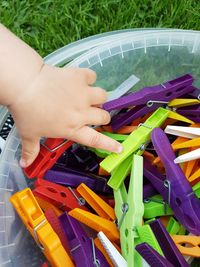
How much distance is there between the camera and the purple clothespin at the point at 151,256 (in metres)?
0.82

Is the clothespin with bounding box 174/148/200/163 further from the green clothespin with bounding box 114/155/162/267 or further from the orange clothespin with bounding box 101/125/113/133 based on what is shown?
the orange clothespin with bounding box 101/125/113/133

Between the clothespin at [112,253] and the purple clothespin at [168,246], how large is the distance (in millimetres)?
69

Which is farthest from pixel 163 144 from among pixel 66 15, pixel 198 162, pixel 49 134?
pixel 66 15

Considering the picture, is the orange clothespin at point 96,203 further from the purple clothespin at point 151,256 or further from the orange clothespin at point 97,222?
the purple clothespin at point 151,256

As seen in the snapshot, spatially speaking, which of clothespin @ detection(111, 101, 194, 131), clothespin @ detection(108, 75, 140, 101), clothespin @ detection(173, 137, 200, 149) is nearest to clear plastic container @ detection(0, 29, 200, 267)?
clothespin @ detection(108, 75, 140, 101)

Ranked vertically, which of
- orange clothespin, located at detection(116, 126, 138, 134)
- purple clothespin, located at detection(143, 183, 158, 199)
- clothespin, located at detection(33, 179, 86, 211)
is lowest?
purple clothespin, located at detection(143, 183, 158, 199)

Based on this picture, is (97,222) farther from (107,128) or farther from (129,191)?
(107,128)

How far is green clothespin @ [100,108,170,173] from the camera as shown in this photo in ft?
3.14

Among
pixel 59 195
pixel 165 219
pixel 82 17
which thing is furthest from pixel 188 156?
pixel 82 17

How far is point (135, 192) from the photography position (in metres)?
0.91

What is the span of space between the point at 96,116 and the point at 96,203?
16cm

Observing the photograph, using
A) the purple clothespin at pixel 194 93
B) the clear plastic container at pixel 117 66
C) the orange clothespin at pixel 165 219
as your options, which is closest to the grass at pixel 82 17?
the clear plastic container at pixel 117 66

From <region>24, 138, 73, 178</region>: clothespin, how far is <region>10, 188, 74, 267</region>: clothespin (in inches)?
2.1

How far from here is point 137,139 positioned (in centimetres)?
99
